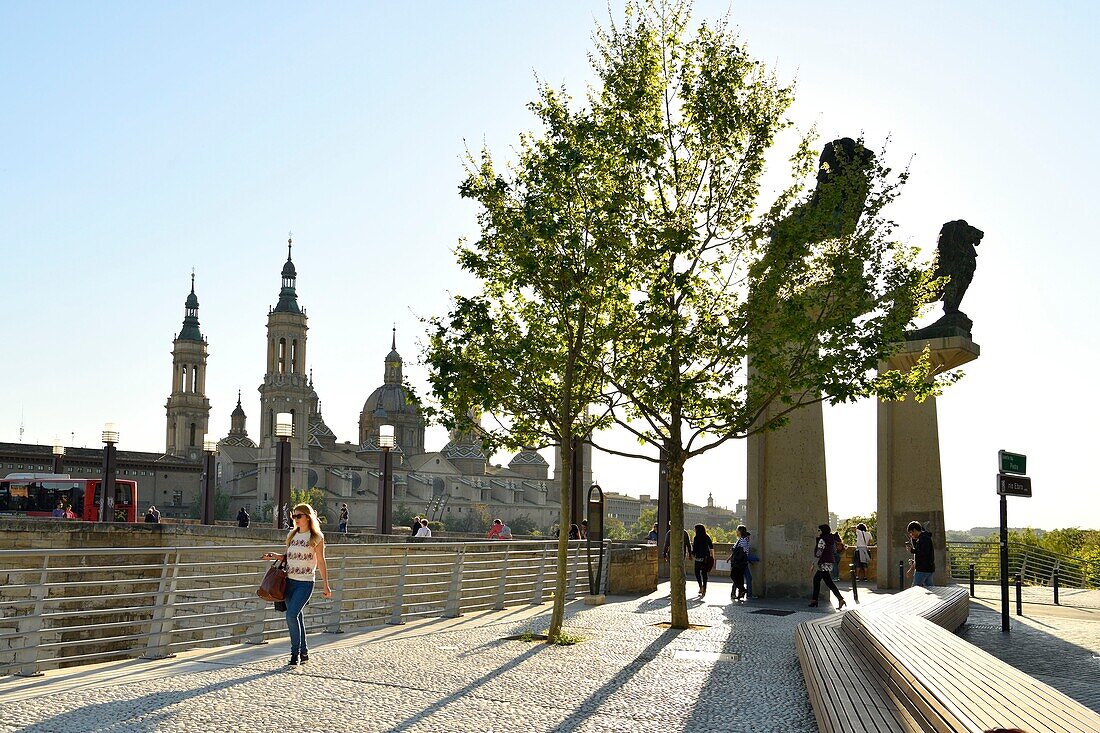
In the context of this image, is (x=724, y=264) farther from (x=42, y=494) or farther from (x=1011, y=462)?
(x=42, y=494)

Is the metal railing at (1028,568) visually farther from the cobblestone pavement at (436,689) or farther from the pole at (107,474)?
the pole at (107,474)

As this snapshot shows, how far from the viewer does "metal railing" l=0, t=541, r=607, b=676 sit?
10.2m

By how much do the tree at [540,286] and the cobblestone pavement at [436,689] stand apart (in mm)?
2053

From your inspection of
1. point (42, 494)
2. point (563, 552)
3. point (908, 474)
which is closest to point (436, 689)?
point (563, 552)

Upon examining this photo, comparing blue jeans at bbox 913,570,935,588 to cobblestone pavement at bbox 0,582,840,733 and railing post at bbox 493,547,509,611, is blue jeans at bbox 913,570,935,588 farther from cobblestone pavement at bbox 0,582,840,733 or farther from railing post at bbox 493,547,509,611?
railing post at bbox 493,547,509,611

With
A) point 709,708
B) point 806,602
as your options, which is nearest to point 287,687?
point 709,708

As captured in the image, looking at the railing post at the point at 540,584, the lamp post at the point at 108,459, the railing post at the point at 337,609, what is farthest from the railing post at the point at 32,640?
the lamp post at the point at 108,459

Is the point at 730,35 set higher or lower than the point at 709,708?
higher

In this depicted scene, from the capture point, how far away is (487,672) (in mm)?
10516

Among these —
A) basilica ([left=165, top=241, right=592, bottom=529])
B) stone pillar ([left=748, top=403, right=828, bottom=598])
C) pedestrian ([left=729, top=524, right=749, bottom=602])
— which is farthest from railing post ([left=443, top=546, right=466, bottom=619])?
basilica ([left=165, top=241, right=592, bottom=529])

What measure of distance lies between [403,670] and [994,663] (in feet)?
17.0

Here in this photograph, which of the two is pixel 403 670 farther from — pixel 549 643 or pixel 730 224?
pixel 730 224

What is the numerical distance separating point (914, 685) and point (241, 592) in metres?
21.4

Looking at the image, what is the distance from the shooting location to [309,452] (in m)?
142
